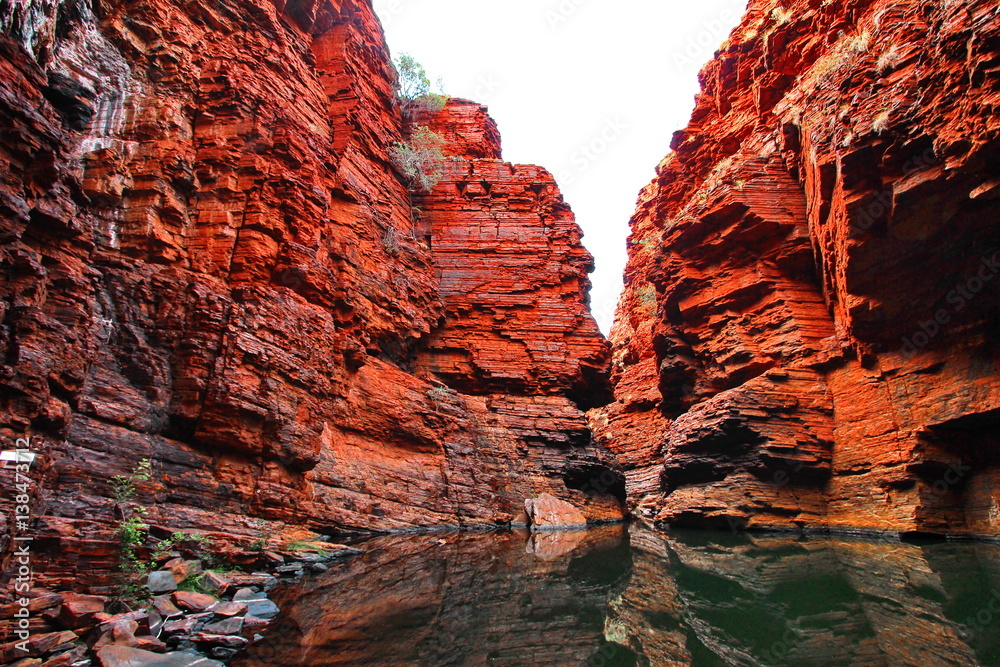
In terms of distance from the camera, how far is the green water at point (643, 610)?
395 centimetres

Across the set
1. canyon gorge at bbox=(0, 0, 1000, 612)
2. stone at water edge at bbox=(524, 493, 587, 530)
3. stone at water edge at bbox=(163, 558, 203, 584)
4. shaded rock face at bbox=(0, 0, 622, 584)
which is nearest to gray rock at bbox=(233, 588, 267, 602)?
stone at water edge at bbox=(163, 558, 203, 584)

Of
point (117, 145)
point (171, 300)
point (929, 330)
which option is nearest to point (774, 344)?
point (929, 330)

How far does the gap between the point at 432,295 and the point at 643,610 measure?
14.2m

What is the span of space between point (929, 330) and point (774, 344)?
4306mm

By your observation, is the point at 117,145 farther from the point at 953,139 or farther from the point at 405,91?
the point at 953,139

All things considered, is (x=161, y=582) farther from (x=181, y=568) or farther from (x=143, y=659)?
(x=143, y=659)

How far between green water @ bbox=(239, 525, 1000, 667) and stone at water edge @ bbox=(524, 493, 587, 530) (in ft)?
17.2

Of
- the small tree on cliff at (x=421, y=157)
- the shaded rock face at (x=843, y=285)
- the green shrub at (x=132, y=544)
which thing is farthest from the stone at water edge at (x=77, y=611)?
the small tree on cliff at (x=421, y=157)

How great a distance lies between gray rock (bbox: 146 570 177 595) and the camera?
16.8 ft

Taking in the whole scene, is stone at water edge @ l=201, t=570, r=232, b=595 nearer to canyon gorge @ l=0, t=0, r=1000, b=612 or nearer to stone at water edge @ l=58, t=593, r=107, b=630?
canyon gorge @ l=0, t=0, r=1000, b=612

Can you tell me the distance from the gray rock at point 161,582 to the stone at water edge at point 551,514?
1019 cm

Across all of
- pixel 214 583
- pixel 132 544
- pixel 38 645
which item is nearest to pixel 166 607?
pixel 214 583

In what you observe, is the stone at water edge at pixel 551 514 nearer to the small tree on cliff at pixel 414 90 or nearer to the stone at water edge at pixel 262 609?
the stone at water edge at pixel 262 609

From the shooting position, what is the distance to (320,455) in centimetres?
1090
